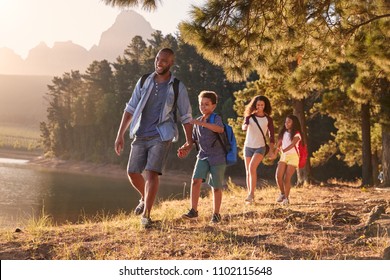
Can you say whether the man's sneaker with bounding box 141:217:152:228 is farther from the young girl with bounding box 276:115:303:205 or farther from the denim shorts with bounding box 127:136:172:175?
the young girl with bounding box 276:115:303:205

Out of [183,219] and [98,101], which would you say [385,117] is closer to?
[183,219]

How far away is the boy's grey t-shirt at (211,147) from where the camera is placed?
5324 millimetres

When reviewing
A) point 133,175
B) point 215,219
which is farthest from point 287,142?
point 133,175

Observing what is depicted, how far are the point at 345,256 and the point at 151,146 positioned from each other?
215 cm

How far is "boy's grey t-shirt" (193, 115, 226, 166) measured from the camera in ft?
17.5

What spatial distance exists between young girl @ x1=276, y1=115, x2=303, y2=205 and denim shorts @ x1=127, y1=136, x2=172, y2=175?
2907 millimetres

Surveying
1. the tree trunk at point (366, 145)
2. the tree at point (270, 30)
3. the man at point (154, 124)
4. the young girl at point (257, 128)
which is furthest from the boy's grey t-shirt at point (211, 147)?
the tree trunk at point (366, 145)

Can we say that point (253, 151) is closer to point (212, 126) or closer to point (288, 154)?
point (288, 154)

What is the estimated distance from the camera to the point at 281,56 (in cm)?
791

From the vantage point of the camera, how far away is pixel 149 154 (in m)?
4.77

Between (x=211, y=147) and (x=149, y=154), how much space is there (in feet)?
2.88

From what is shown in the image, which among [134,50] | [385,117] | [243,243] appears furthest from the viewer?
[134,50]

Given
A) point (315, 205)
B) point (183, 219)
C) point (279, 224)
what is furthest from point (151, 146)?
point (315, 205)

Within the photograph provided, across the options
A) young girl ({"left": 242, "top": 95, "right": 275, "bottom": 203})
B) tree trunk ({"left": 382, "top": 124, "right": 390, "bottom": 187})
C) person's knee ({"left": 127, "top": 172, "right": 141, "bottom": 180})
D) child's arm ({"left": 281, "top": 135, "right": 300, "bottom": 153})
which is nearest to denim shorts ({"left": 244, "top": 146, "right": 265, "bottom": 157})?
young girl ({"left": 242, "top": 95, "right": 275, "bottom": 203})
